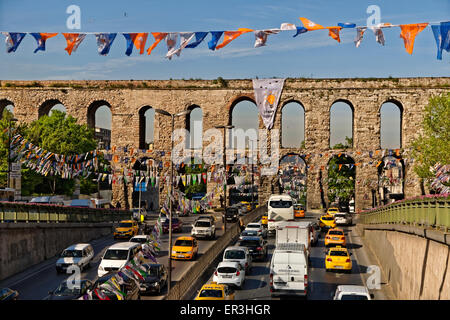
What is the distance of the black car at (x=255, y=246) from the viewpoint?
1485 inches

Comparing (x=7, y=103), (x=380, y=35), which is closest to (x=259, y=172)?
(x=7, y=103)

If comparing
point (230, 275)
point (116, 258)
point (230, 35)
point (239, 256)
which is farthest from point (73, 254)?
point (230, 35)

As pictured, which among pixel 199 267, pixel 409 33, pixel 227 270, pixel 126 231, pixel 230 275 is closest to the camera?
pixel 409 33

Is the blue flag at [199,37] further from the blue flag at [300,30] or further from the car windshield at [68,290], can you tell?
the car windshield at [68,290]

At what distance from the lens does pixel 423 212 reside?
2294cm

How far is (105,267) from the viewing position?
3142 cm

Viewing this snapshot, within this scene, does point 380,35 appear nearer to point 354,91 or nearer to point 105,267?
point 105,267

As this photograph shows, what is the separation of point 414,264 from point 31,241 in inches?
929

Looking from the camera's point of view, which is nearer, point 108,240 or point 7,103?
point 108,240

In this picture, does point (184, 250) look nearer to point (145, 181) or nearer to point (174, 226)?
point (174, 226)

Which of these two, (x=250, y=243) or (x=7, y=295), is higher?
(x=7, y=295)

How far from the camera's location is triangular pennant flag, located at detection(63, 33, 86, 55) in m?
24.3

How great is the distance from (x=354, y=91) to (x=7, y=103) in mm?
45365
